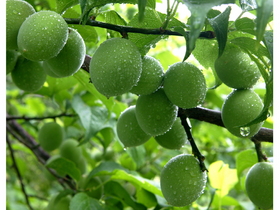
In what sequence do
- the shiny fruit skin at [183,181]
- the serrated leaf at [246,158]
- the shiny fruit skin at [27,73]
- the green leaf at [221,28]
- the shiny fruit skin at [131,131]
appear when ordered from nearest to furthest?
1. the green leaf at [221,28]
2. the shiny fruit skin at [183,181]
3. the shiny fruit skin at [131,131]
4. the shiny fruit skin at [27,73]
5. the serrated leaf at [246,158]

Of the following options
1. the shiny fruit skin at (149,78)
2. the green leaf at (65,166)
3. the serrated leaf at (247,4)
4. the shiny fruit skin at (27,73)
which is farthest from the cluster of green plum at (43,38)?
the green leaf at (65,166)

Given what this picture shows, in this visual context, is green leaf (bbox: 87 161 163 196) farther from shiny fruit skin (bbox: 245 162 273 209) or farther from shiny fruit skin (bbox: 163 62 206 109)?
shiny fruit skin (bbox: 163 62 206 109)

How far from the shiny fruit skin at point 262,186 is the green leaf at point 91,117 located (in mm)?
653

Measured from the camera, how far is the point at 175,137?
980 millimetres

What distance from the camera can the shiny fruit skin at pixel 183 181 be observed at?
867mm

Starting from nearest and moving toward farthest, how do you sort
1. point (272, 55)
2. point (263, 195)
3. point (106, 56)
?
point (272, 55) < point (106, 56) < point (263, 195)

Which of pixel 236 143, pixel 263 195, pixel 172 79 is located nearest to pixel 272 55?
pixel 172 79

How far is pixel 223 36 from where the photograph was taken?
66 cm

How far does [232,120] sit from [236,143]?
194 cm

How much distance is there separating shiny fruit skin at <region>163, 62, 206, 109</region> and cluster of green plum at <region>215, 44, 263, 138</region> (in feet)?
0.34

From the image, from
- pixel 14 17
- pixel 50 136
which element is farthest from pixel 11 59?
pixel 50 136

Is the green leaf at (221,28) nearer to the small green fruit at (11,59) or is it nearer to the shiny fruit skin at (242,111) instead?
the shiny fruit skin at (242,111)

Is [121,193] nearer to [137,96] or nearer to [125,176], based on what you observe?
[125,176]

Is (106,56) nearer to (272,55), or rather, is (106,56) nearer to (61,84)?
(272,55)
